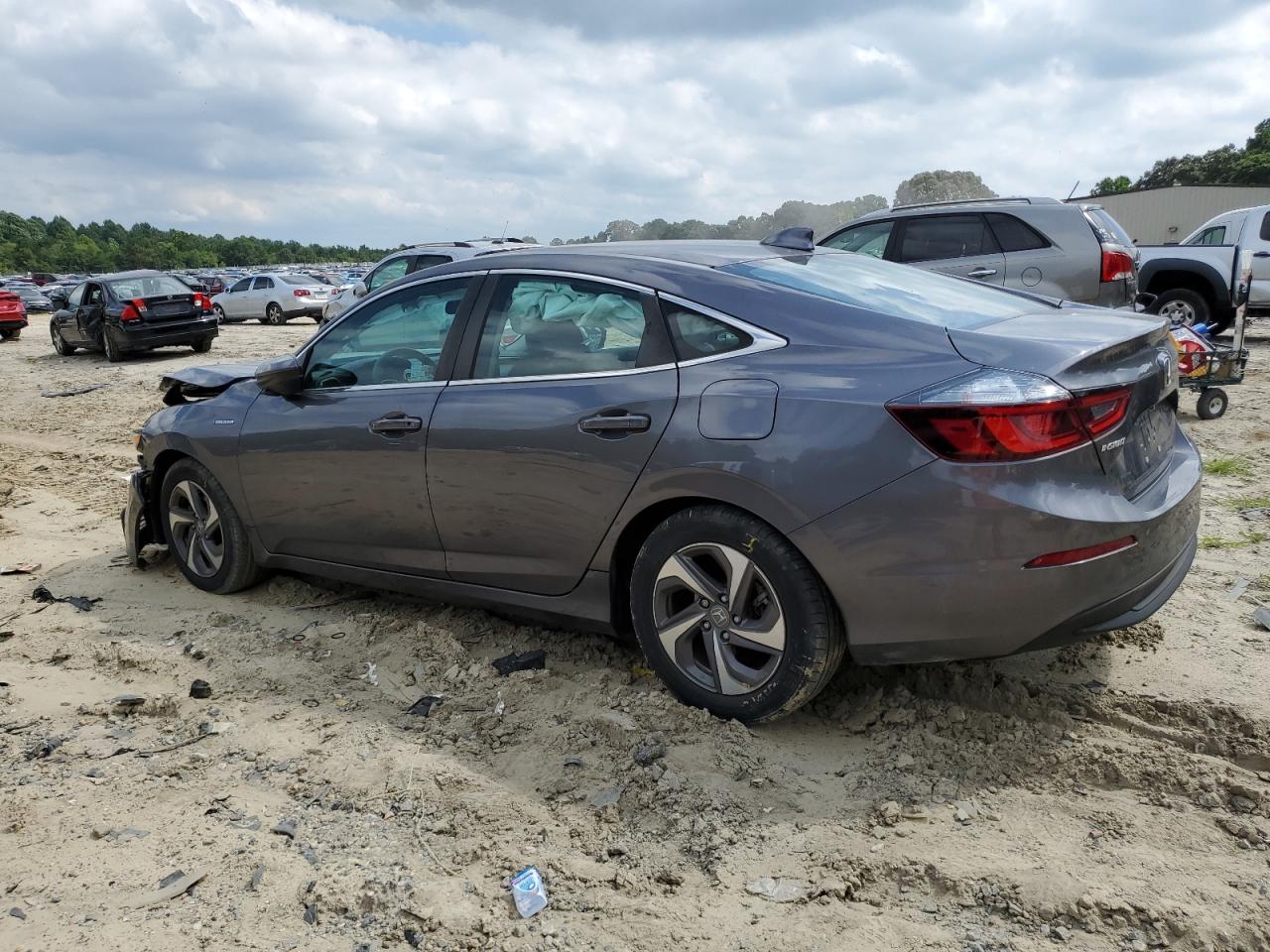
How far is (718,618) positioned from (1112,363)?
4.75 ft

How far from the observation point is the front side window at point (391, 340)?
4.28m

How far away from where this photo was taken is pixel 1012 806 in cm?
299

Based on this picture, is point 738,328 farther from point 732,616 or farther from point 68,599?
point 68,599

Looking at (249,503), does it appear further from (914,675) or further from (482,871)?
(914,675)

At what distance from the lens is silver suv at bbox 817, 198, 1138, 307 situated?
30.1 feet

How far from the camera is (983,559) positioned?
291 centimetres

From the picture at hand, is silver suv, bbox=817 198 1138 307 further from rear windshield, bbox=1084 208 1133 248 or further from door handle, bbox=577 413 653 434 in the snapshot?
door handle, bbox=577 413 653 434

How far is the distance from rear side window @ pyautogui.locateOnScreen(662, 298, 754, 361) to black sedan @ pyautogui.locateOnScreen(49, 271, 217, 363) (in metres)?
16.6

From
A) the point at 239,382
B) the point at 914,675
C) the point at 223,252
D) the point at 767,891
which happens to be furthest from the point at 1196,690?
the point at 223,252

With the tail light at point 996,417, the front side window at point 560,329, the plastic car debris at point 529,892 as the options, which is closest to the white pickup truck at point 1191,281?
the front side window at point 560,329

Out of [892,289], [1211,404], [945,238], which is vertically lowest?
[1211,404]

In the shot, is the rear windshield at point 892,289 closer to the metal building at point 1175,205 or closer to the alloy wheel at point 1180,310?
the alloy wheel at point 1180,310

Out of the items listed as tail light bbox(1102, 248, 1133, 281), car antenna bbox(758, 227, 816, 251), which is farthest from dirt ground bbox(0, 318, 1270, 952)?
tail light bbox(1102, 248, 1133, 281)

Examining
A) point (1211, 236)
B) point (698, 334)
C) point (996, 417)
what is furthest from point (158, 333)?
point (996, 417)
